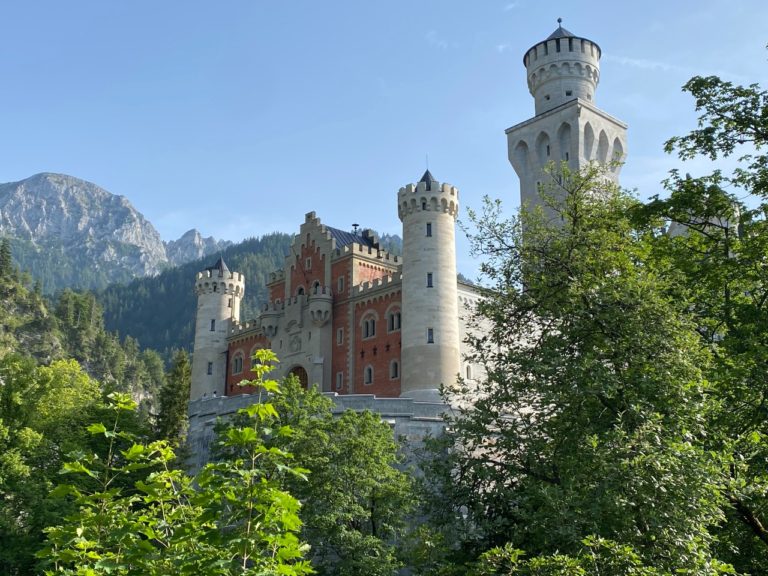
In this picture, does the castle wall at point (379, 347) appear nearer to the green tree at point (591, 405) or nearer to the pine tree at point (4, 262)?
the green tree at point (591, 405)

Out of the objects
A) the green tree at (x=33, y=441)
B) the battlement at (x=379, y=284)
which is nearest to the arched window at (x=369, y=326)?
the battlement at (x=379, y=284)

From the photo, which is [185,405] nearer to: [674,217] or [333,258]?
[333,258]

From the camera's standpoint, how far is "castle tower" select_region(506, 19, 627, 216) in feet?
211

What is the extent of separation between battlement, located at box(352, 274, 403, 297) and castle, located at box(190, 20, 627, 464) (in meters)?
0.08

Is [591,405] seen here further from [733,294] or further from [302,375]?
[302,375]

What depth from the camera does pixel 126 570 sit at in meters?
10.9

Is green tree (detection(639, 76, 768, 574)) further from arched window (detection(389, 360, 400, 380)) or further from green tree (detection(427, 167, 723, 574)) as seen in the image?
arched window (detection(389, 360, 400, 380))

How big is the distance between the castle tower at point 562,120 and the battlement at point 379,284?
13.1 metres

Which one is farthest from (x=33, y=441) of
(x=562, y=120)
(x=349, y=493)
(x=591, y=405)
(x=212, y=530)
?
(x=562, y=120)

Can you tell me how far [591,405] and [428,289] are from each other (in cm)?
3263

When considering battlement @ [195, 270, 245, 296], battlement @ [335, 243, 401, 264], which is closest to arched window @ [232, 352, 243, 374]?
battlement @ [195, 270, 245, 296]

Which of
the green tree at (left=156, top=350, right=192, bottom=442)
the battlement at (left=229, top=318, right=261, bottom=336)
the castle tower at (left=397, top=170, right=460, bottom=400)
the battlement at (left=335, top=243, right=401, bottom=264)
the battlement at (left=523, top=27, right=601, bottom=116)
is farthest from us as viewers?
the battlement at (left=229, top=318, right=261, bottom=336)

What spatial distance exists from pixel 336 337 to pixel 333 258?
6.21 m

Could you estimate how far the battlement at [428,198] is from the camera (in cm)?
5653
